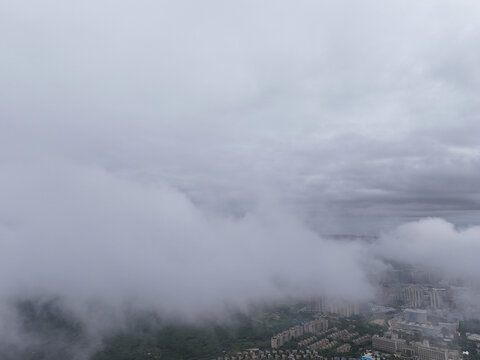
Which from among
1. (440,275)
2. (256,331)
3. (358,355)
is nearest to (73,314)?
(256,331)

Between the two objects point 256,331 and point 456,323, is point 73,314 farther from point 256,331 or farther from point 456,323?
point 456,323

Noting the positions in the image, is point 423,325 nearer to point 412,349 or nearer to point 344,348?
point 412,349

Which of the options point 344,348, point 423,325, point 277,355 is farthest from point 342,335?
point 277,355

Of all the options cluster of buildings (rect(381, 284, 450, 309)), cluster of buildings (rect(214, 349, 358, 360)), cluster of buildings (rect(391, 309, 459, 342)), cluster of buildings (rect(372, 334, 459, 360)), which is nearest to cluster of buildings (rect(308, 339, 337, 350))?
cluster of buildings (rect(214, 349, 358, 360))

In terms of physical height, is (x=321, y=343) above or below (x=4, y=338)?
below

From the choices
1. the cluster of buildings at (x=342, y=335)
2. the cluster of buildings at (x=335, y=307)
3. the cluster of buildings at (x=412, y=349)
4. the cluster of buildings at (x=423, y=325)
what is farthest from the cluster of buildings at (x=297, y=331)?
the cluster of buildings at (x=423, y=325)

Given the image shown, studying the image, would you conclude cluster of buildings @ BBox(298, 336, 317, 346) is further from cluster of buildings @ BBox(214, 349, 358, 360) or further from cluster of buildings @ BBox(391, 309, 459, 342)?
cluster of buildings @ BBox(391, 309, 459, 342)
